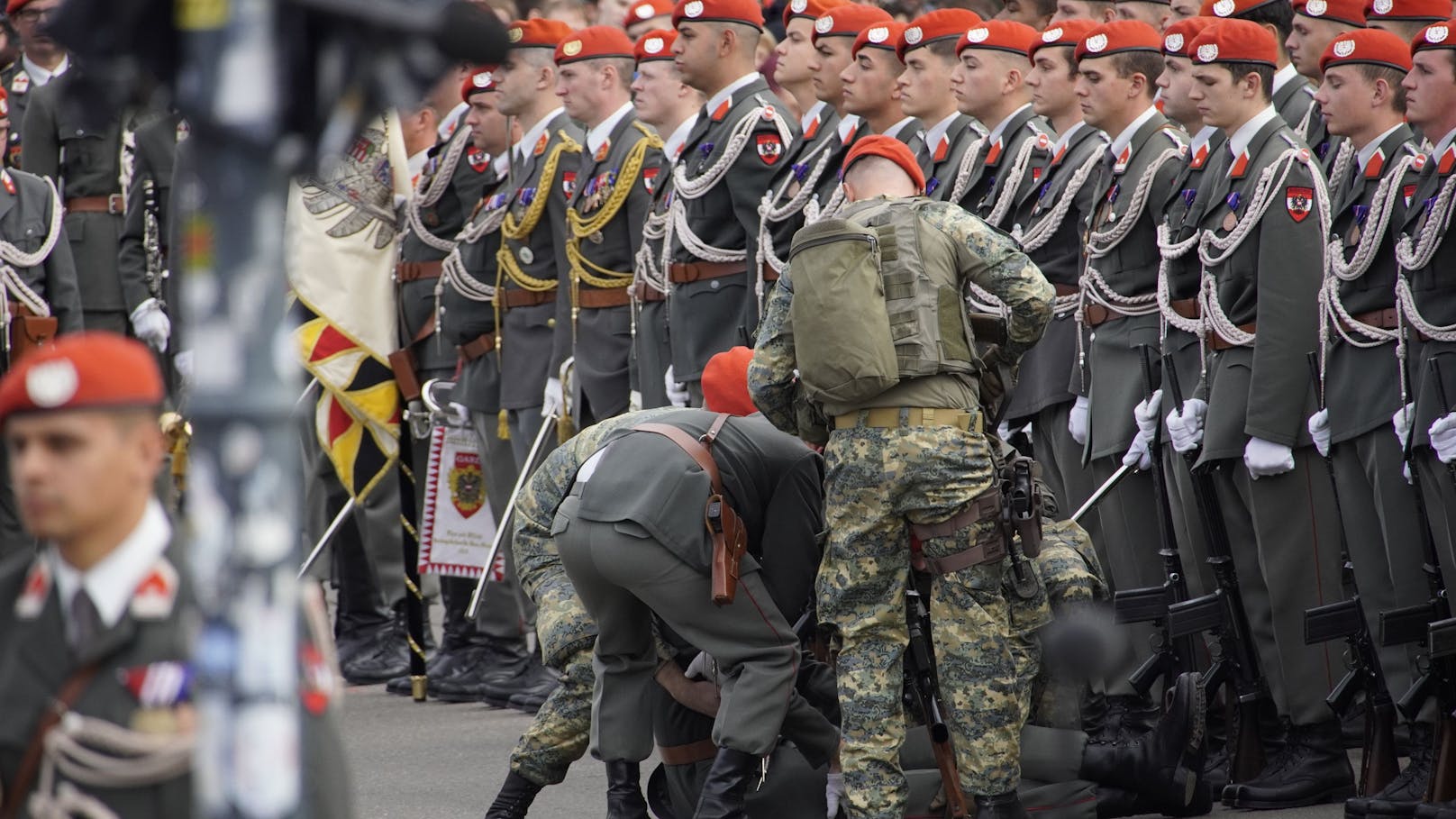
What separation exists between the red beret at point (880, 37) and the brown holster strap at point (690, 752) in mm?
2898

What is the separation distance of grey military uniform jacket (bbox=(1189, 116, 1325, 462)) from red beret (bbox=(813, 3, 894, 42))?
198 cm

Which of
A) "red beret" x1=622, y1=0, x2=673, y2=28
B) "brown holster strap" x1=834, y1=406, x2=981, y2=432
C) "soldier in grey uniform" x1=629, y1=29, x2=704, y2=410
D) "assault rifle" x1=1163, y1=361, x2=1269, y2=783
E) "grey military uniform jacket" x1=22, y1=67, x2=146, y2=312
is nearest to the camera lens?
"brown holster strap" x1=834, y1=406, x2=981, y2=432

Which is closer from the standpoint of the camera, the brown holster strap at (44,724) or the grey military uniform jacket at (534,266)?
the brown holster strap at (44,724)

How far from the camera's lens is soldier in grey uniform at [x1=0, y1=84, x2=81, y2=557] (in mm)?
8883

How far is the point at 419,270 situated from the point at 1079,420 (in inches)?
130

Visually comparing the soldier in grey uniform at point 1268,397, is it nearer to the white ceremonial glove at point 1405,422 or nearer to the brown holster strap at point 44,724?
the white ceremonial glove at point 1405,422

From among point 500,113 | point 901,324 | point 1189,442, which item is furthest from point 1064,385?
point 500,113

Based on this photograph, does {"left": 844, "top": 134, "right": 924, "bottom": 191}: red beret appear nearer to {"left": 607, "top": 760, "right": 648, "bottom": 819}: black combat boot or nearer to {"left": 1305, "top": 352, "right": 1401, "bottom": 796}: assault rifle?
{"left": 1305, "top": 352, "right": 1401, "bottom": 796}: assault rifle


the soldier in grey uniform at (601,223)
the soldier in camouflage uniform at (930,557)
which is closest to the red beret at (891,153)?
the soldier in camouflage uniform at (930,557)

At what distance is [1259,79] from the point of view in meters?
6.83

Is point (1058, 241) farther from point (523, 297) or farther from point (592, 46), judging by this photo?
point (523, 297)

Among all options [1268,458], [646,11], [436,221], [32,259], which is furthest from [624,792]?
[646,11]

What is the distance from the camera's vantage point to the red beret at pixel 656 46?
8.59 m

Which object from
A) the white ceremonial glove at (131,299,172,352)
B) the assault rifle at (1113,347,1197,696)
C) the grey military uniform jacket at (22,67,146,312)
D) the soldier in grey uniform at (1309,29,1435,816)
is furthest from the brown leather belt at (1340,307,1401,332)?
the grey military uniform jacket at (22,67,146,312)
